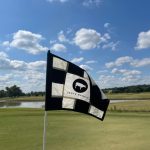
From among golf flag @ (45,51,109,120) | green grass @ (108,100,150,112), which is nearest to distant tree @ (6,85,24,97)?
green grass @ (108,100,150,112)

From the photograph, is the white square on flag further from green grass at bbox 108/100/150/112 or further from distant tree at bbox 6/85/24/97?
distant tree at bbox 6/85/24/97

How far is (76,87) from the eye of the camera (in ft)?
19.9

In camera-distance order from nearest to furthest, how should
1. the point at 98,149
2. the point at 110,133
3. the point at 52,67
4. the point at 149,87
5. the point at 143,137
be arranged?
the point at 52,67, the point at 98,149, the point at 143,137, the point at 110,133, the point at 149,87

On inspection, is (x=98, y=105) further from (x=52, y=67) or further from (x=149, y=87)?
(x=149, y=87)

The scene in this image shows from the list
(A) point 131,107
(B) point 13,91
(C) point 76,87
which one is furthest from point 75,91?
(B) point 13,91

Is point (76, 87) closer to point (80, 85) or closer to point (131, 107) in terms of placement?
point (80, 85)

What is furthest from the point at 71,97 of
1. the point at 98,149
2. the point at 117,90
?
the point at 117,90

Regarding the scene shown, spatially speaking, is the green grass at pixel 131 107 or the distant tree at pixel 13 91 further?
the distant tree at pixel 13 91

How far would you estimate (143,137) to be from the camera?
1196 centimetres

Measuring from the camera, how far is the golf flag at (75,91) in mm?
6000

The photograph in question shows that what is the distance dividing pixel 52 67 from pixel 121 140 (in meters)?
5.98

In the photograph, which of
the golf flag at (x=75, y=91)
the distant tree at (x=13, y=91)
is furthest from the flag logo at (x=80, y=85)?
the distant tree at (x=13, y=91)

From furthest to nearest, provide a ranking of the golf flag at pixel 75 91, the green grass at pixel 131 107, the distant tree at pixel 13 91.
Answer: the distant tree at pixel 13 91
the green grass at pixel 131 107
the golf flag at pixel 75 91

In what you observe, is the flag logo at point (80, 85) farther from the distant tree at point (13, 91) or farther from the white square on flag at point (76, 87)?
the distant tree at point (13, 91)
